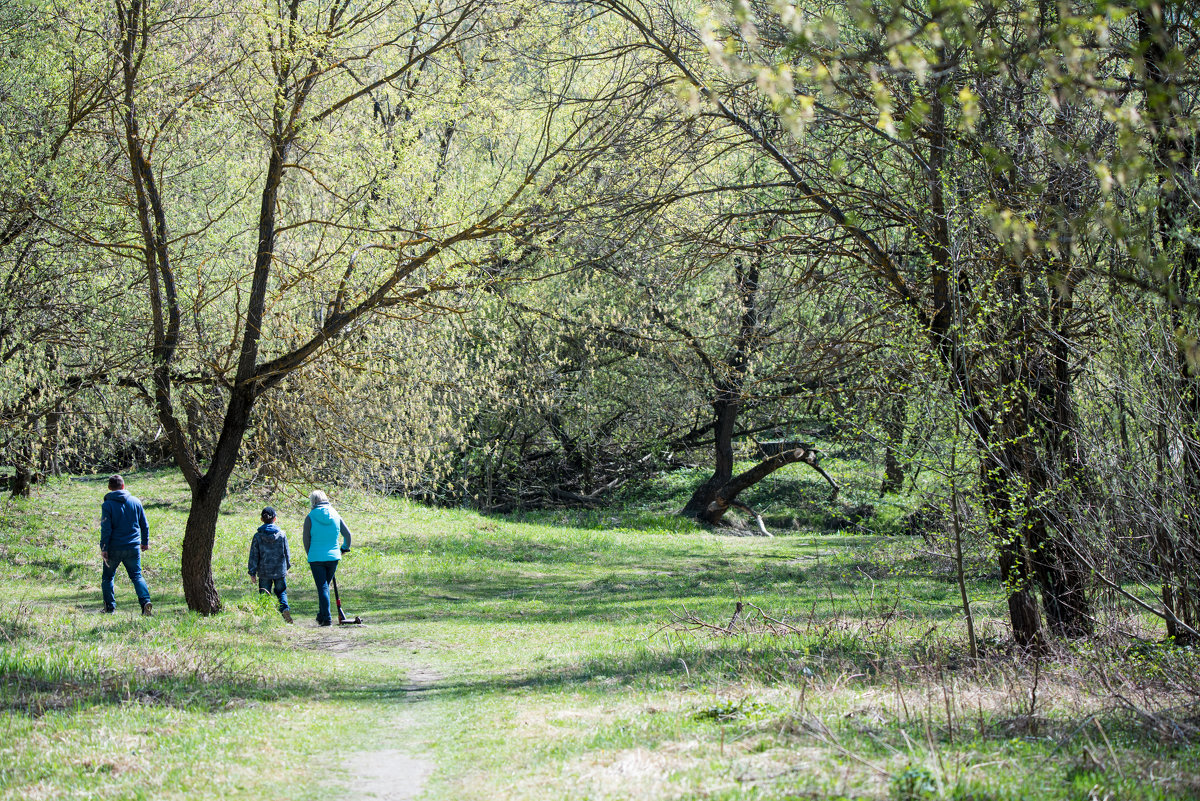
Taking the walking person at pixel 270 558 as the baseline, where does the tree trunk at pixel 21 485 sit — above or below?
above

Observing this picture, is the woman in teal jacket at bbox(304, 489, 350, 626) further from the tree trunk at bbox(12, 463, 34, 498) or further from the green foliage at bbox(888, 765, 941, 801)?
the tree trunk at bbox(12, 463, 34, 498)

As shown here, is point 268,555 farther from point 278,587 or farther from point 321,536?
point 321,536

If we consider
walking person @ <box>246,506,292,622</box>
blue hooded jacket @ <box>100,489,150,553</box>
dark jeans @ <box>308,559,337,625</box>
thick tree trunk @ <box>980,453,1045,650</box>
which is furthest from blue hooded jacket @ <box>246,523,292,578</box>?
thick tree trunk @ <box>980,453,1045,650</box>

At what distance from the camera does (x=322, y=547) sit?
13.4 m

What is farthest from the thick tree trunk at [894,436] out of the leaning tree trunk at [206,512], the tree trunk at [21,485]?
the tree trunk at [21,485]

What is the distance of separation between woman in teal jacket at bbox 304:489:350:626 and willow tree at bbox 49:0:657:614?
3.98ft

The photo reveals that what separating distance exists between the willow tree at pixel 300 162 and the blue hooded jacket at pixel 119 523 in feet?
3.36

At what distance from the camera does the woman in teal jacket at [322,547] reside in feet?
43.8

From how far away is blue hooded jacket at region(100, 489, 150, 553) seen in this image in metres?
13.1

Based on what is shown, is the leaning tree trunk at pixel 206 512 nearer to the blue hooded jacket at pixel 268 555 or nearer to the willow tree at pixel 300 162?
the willow tree at pixel 300 162

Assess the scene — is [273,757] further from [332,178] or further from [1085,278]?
[332,178]

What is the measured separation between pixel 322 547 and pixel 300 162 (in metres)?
5.09

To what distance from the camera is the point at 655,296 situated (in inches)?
952

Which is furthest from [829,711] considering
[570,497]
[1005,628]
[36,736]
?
[570,497]
